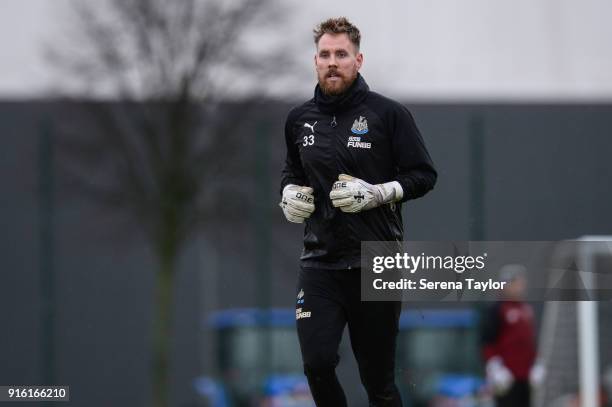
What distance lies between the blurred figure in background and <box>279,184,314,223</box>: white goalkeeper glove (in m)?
5.15

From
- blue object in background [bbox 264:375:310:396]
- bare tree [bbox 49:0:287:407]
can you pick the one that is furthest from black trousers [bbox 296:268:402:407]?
bare tree [bbox 49:0:287:407]

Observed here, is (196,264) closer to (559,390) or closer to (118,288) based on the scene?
(118,288)

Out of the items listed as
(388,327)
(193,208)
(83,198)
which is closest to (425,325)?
(193,208)

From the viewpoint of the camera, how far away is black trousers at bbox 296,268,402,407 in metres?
5.61

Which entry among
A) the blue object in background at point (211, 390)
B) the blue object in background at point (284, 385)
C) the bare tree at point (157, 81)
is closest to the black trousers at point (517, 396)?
the blue object in background at point (284, 385)

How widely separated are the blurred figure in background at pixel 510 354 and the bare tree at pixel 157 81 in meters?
3.68

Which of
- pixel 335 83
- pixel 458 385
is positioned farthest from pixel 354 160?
pixel 458 385

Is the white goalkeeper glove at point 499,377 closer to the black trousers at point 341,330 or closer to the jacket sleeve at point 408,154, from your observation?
the black trousers at point 341,330

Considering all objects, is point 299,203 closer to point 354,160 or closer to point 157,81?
point 354,160

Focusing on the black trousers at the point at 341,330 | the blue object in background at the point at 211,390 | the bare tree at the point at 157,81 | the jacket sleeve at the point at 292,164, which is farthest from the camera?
the bare tree at the point at 157,81

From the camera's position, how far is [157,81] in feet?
44.6

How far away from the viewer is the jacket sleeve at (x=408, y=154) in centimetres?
567

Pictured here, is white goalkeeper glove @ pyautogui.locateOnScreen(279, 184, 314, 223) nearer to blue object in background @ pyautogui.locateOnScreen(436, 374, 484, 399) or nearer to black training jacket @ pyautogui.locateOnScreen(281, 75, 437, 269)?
black training jacket @ pyautogui.locateOnScreen(281, 75, 437, 269)

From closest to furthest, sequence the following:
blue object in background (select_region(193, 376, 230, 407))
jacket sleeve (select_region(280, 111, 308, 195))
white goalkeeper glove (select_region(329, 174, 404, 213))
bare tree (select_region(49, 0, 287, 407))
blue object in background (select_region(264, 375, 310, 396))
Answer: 1. white goalkeeper glove (select_region(329, 174, 404, 213))
2. jacket sleeve (select_region(280, 111, 308, 195))
3. blue object in background (select_region(264, 375, 310, 396))
4. blue object in background (select_region(193, 376, 230, 407))
5. bare tree (select_region(49, 0, 287, 407))
